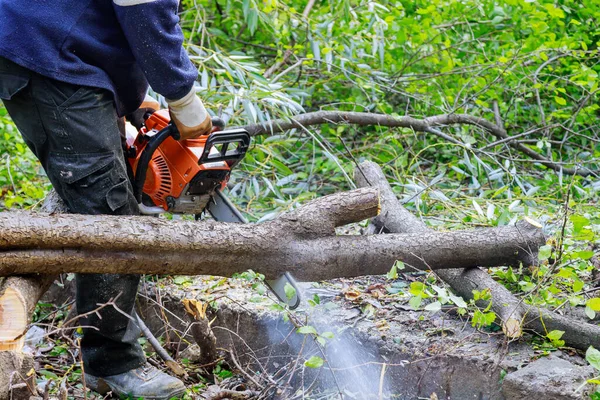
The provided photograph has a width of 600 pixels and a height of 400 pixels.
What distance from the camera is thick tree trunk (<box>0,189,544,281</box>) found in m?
2.26

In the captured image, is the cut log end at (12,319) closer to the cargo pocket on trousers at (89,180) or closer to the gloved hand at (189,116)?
the cargo pocket on trousers at (89,180)

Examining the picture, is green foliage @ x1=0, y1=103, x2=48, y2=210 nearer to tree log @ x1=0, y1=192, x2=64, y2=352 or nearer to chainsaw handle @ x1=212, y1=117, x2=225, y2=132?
chainsaw handle @ x1=212, y1=117, x2=225, y2=132

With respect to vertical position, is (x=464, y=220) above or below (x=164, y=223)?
below

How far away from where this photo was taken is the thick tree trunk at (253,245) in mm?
2260

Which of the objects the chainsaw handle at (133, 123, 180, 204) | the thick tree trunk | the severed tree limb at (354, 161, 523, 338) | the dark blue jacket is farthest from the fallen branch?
the severed tree limb at (354, 161, 523, 338)

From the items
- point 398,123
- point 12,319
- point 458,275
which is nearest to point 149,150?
point 12,319

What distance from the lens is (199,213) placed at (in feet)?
9.95

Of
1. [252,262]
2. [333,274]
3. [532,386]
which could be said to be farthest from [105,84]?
[532,386]

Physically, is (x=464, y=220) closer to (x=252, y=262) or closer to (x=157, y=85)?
(x=252, y=262)

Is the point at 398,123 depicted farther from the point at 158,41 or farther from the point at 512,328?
the point at 158,41

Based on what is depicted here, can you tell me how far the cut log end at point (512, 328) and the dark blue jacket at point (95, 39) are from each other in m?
1.51

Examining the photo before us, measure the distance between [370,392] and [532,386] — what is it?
2.17 feet

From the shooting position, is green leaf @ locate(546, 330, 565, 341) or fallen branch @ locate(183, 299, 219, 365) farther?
fallen branch @ locate(183, 299, 219, 365)

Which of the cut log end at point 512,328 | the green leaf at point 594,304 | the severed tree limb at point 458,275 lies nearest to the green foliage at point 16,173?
the severed tree limb at point 458,275
